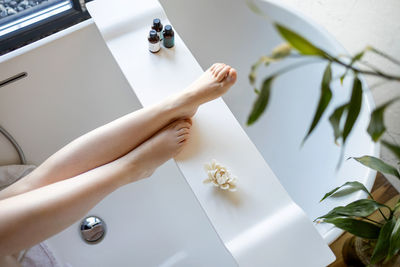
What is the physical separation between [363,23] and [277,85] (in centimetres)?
75

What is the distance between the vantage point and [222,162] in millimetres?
1244

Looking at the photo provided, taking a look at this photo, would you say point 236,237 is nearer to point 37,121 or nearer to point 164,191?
point 164,191

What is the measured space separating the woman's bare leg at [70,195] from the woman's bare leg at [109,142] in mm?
32

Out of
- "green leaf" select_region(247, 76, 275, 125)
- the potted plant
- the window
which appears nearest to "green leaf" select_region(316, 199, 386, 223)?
the potted plant

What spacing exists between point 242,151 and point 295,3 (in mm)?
1217

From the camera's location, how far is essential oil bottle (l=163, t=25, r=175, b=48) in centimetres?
138

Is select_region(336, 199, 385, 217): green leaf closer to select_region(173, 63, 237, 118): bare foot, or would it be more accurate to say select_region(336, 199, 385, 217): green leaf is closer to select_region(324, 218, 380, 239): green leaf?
select_region(324, 218, 380, 239): green leaf

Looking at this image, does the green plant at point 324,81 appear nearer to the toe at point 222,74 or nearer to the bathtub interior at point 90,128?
the toe at point 222,74

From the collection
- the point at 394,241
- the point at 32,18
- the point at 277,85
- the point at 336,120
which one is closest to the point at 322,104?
the point at 336,120

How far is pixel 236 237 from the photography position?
3.71 ft

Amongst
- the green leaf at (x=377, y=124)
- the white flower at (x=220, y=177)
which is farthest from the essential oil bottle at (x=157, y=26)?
the green leaf at (x=377, y=124)

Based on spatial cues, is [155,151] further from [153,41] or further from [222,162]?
[153,41]

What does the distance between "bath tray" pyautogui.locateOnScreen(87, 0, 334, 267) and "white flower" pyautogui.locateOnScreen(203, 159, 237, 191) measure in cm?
3

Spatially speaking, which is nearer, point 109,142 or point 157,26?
point 109,142
